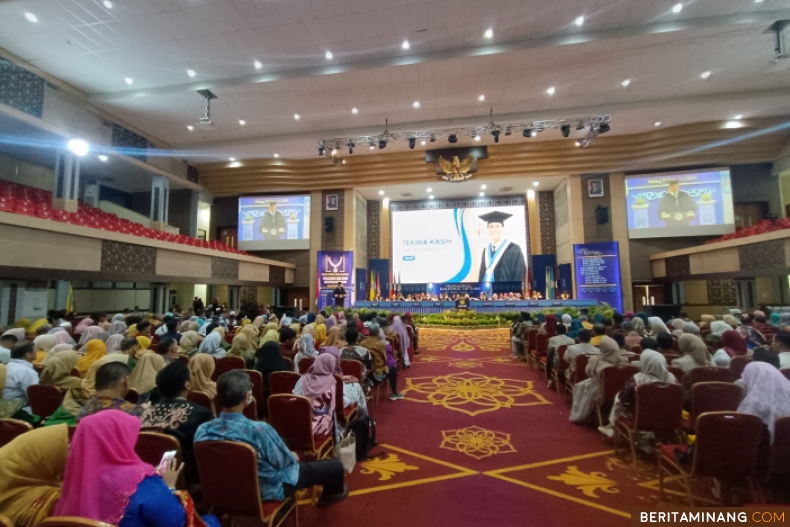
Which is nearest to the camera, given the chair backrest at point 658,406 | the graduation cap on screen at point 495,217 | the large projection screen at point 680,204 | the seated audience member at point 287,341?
the chair backrest at point 658,406

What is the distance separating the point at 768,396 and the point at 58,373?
4939mm

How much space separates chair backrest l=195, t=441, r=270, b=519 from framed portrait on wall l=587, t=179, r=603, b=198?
50.5ft

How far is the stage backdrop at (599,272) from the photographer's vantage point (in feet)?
43.1

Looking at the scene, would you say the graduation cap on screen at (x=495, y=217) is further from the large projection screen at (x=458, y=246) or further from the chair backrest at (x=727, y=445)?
the chair backrest at (x=727, y=445)

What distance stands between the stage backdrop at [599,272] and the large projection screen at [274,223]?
1122cm

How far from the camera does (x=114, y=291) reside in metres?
12.7

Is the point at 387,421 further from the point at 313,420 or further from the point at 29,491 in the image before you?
the point at 29,491

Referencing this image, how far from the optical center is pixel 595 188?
1401cm

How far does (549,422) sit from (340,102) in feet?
32.8

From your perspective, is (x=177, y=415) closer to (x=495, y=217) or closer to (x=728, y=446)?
(x=728, y=446)

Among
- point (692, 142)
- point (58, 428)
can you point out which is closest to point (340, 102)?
point (58, 428)

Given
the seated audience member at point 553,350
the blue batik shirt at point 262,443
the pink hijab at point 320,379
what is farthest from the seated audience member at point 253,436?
the seated audience member at point 553,350

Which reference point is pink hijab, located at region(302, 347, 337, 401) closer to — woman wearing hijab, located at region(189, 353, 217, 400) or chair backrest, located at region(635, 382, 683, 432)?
woman wearing hijab, located at region(189, 353, 217, 400)

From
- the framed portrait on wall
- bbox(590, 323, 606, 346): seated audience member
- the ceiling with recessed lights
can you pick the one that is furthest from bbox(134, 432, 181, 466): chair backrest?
the framed portrait on wall
